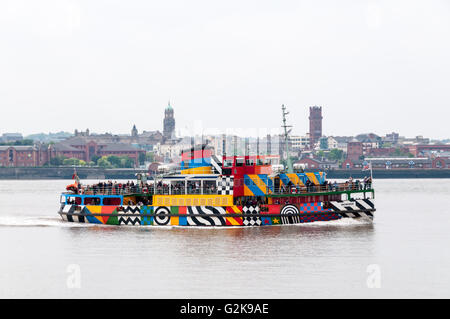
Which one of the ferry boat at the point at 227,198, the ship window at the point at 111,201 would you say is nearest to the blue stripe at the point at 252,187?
the ferry boat at the point at 227,198

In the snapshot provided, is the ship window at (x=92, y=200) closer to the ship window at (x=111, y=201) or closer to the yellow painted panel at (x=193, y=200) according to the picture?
the ship window at (x=111, y=201)

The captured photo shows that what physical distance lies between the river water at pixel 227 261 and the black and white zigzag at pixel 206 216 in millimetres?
888

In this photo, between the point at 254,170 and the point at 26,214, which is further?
the point at 26,214

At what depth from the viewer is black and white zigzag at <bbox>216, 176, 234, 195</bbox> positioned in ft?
178

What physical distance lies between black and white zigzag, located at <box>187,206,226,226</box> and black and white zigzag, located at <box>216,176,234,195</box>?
1.14 metres

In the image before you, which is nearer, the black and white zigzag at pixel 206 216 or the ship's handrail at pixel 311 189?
the black and white zigzag at pixel 206 216

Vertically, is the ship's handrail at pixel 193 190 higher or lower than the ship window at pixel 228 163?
lower

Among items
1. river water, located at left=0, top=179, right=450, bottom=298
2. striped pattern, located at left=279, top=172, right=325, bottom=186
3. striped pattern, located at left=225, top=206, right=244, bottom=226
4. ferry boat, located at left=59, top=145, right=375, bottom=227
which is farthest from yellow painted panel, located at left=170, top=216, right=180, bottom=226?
striped pattern, located at left=279, top=172, right=325, bottom=186

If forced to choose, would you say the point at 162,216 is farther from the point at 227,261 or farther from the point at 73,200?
the point at 227,261

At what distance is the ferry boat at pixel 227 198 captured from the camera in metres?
54.7

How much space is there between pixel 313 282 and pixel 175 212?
20834 mm

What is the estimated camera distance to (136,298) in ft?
111
